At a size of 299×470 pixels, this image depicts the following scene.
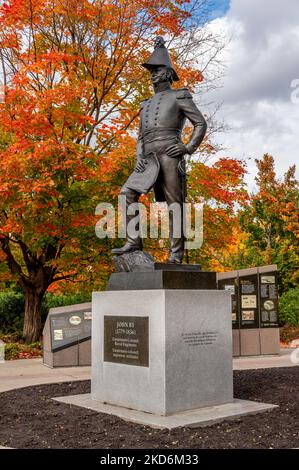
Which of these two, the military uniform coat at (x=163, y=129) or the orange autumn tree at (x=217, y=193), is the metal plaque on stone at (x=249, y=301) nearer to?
the orange autumn tree at (x=217, y=193)

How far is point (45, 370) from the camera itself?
11.5 meters

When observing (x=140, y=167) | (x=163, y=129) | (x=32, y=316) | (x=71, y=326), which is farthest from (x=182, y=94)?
(x=32, y=316)

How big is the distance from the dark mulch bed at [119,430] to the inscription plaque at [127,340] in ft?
2.54

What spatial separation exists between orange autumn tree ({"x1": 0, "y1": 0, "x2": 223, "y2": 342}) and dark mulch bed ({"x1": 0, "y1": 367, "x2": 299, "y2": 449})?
607 cm

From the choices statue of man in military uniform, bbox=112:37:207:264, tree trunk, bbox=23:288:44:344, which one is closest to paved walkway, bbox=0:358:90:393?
tree trunk, bbox=23:288:44:344

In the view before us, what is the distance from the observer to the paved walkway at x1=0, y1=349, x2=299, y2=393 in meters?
9.90

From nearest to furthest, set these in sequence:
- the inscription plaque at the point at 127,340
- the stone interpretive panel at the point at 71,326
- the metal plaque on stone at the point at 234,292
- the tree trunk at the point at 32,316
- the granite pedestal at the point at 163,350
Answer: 1. the granite pedestal at the point at 163,350
2. the inscription plaque at the point at 127,340
3. the stone interpretive panel at the point at 71,326
4. the metal plaque on stone at the point at 234,292
5. the tree trunk at the point at 32,316

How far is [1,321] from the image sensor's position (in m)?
18.4

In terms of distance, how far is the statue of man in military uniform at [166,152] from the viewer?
752 centimetres

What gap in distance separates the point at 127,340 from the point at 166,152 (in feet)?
8.28

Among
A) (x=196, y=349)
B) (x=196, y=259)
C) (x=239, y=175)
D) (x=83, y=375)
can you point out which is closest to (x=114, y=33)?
(x=239, y=175)

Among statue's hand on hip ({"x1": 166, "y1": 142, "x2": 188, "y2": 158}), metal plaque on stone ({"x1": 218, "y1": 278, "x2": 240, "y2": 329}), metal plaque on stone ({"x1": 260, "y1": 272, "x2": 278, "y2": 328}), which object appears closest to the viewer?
statue's hand on hip ({"x1": 166, "y1": 142, "x2": 188, "y2": 158})

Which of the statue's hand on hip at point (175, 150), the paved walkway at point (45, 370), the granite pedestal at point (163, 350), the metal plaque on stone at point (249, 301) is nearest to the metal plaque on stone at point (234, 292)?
the metal plaque on stone at point (249, 301)

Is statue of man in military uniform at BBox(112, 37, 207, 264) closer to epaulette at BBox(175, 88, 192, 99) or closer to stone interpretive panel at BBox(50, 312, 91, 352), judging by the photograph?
epaulette at BBox(175, 88, 192, 99)
